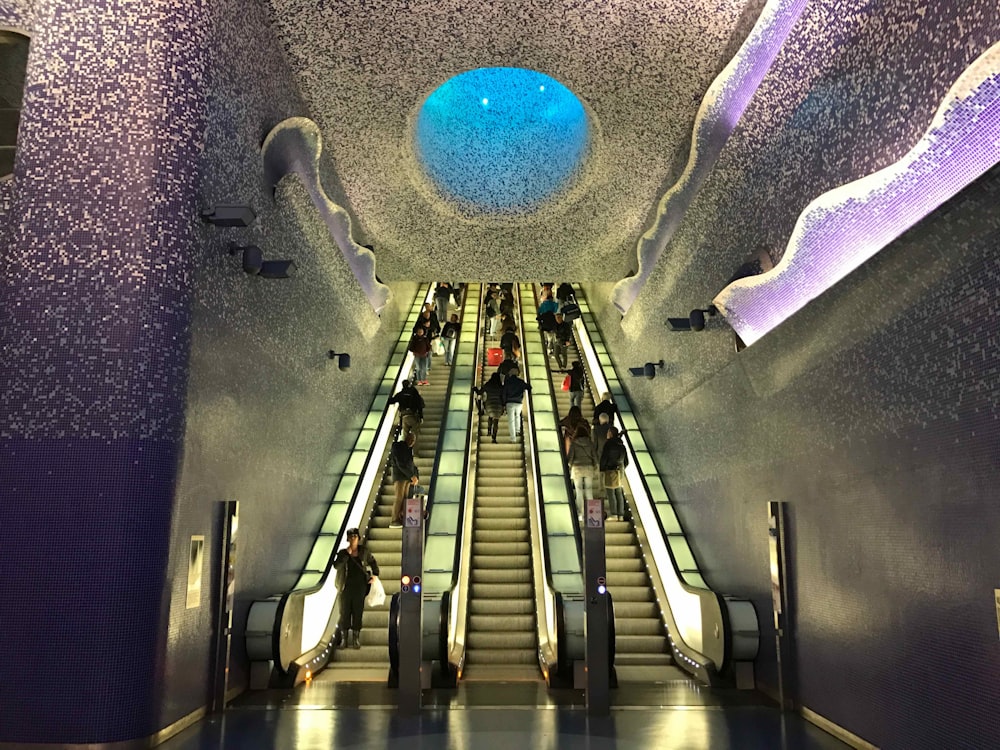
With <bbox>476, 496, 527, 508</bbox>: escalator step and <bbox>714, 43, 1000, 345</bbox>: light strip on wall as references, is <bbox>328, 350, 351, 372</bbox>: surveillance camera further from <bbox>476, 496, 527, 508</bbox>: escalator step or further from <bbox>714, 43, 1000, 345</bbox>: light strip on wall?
<bbox>714, 43, 1000, 345</bbox>: light strip on wall

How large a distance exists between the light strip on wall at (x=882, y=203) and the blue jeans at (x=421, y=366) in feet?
25.2

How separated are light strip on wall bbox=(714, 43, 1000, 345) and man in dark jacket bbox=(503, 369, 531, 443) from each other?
16.8 feet

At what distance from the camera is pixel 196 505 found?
5164 millimetres

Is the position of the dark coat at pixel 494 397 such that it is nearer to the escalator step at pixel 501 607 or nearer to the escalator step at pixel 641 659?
the escalator step at pixel 501 607

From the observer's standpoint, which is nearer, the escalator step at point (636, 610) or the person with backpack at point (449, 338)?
the escalator step at point (636, 610)

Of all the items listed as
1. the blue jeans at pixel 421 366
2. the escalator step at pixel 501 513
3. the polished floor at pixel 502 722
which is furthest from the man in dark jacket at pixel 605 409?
the polished floor at pixel 502 722

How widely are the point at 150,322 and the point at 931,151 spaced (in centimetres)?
437

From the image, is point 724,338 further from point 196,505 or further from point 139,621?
point 139,621

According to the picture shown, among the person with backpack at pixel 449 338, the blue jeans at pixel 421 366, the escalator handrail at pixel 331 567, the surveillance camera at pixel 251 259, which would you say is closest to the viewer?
the surveillance camera at pixel 251 259

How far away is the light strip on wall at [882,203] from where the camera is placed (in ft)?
10.4

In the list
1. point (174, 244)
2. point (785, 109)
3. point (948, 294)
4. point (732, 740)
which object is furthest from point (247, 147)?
point (732, 740)

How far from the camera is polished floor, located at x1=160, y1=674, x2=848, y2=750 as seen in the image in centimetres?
473

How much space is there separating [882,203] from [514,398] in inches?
302

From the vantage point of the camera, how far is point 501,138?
30.1ft
